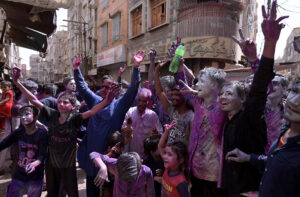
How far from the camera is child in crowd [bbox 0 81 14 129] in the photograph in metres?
4.52

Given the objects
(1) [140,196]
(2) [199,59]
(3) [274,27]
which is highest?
(2) [199,59]

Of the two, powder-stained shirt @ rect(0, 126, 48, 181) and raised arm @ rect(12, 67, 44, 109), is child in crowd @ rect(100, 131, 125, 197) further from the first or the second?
raised arm @ rect(12, 67, 44, 109)

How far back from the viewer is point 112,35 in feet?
60.5

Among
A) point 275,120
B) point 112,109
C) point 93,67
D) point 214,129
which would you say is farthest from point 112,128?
point 93,67

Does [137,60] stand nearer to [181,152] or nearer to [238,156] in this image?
[181,152]

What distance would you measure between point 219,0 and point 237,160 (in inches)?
432

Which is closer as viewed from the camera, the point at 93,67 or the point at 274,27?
the point at 274,27

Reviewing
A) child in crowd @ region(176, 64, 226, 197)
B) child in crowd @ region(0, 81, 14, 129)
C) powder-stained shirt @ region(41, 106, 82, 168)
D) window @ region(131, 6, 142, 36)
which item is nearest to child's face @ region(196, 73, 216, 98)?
child in crowd @ region(176, 64, 226, 197)

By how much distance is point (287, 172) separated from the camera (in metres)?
1.21

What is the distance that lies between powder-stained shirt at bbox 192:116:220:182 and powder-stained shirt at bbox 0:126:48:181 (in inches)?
69.2

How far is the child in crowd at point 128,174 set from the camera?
6.98 feet

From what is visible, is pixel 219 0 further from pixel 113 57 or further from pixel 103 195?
pixel 103 195

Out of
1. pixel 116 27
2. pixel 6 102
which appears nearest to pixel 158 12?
pixel 116 27

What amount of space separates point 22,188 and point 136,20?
14.4m
